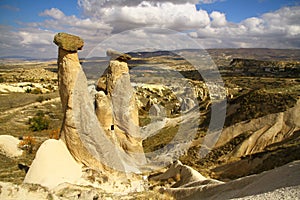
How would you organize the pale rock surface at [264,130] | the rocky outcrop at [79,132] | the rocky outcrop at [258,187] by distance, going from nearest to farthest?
the rocky outcrop at [258,187] < the rocky outcrop at [79,132] < the pale rock surface at [264,130]

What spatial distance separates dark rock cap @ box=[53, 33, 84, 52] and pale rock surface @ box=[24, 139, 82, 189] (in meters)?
3.21

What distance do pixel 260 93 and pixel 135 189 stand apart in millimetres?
16463

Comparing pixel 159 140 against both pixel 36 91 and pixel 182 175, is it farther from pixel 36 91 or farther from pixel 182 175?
pixel 36 91

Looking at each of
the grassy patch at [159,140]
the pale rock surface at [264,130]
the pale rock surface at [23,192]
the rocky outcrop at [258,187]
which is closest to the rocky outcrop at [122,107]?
the rocky outcrop at [258,187]

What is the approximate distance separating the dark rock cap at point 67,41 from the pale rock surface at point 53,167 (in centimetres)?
321

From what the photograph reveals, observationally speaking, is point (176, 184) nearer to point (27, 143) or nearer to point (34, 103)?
point (27, 143)

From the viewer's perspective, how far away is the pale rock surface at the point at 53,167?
8.68m

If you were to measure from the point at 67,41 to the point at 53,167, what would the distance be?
4192 mm

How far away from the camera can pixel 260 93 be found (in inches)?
899

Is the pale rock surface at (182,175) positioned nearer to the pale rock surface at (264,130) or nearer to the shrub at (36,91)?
the pale rock surface at (264,130)

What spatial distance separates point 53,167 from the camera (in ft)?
29.7

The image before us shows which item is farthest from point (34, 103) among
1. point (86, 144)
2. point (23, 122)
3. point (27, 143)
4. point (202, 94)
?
point (86, 144)

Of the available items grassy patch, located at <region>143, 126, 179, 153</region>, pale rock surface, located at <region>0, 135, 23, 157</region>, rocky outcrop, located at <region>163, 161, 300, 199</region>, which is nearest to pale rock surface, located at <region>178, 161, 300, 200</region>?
rocky outcrop, located at <region>163, 161, 300, 199</region>

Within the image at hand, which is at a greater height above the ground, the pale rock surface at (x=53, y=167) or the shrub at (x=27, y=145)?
the pale rock surface at (x=53, y=167)
